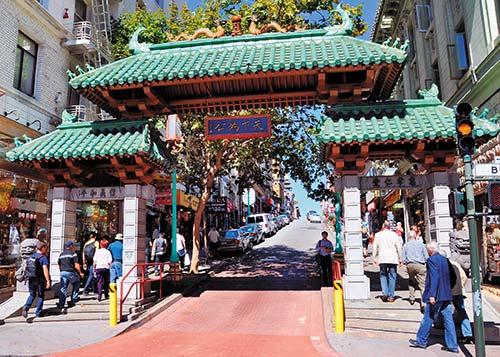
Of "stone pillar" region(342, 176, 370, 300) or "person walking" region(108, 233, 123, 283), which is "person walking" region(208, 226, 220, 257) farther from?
"stone pillar" region(342, 176, 370, 300)

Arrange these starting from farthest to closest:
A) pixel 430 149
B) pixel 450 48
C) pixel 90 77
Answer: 1. pixel 450 48
2. pixel 90 77
3. pixel 430 149

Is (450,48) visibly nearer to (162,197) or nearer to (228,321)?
(228,321)

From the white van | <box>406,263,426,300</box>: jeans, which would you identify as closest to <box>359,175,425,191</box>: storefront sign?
<box>406,263,426,300</box>: jeans

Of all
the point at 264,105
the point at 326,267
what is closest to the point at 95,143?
the point at 264,105

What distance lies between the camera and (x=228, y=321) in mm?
10062

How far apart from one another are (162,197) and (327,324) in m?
13.6

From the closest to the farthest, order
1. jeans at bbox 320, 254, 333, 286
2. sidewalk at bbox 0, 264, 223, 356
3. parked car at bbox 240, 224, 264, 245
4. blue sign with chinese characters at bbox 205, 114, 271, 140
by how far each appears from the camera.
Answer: sidewalk at bbox 0, 264, 223, 356, blue sign with chinese characters at bbox 205, 114, 271, 140, jeans at bbox 320, 254, 333, 286, parked car at bbox 240, 224, 264, 245

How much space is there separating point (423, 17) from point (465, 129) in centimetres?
1688

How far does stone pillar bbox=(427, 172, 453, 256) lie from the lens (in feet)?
31.2

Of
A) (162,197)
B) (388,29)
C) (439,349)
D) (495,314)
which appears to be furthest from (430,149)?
(388,29)

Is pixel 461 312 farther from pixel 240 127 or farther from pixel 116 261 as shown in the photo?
pixel 116 261

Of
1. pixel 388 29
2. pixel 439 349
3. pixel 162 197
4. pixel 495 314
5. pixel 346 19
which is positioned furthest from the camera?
pixel 388 29

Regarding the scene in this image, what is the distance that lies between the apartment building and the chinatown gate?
3991 millimetres

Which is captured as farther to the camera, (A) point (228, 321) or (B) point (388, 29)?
(B) point (388, 29)
